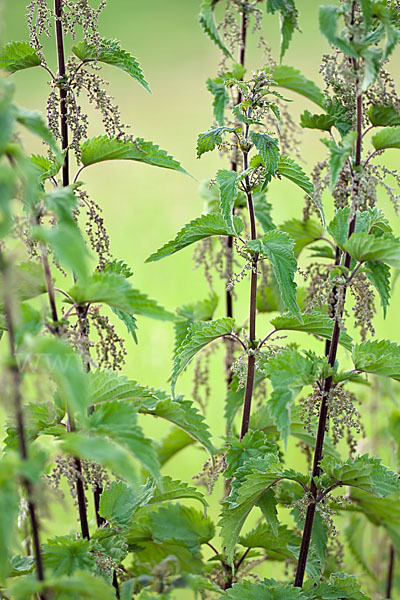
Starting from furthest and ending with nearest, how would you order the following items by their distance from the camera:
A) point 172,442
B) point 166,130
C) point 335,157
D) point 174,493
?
point 166,130 → point 172,442 → point 174,493 → point 335,157

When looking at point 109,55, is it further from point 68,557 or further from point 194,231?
→ point 68,557

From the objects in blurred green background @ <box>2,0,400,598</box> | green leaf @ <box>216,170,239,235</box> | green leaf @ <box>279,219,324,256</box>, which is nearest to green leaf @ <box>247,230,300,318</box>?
green leaf @ <box>216,170,239,235</box>

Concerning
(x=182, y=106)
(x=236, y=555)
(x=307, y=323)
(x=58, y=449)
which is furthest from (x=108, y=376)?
(x=182, y=106)

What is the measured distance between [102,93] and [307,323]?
0.34 m

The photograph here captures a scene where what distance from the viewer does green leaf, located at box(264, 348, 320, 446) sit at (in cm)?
62

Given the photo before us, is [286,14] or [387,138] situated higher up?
[286,14]

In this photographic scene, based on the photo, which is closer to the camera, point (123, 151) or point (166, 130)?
point (123, 151)

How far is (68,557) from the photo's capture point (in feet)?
2.17

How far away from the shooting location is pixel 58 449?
21.7 inches

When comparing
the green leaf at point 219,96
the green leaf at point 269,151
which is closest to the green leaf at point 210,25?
the green leaf at point 219,96

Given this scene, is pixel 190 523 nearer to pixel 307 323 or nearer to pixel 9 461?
pixel 307 323

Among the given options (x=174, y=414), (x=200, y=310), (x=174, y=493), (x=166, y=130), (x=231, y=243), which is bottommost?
(x=174, y=493)

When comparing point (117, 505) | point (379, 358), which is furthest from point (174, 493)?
point (379, 358)

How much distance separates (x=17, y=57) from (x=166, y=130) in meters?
1.72
